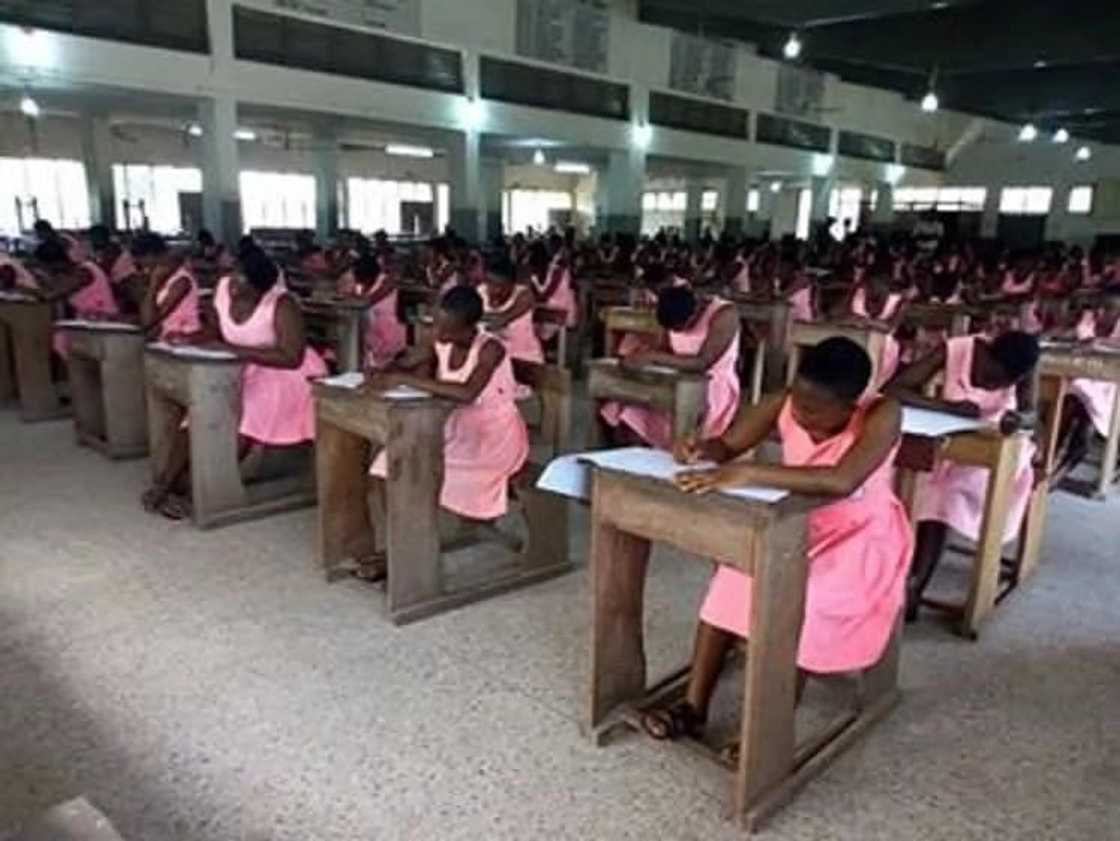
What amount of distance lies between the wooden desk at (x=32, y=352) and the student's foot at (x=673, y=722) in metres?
5.84

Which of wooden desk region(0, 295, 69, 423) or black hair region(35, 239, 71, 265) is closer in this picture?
wooden desk region(0, 295, 69, 423)

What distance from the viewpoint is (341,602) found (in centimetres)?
369

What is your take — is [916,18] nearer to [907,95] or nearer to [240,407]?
[907,95]

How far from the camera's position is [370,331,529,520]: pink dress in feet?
12.5

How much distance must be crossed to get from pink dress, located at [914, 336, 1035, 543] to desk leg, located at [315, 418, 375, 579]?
7.32ft

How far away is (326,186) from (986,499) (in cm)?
1466

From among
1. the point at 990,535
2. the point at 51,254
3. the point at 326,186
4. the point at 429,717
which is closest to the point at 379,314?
the point at 51,254

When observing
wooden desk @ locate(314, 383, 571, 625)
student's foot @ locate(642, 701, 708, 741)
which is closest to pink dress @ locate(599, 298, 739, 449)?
wooden desk @ locate(314, 383, 571, 625)

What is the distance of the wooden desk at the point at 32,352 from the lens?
6723mm

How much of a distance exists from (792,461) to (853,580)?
1.15ft

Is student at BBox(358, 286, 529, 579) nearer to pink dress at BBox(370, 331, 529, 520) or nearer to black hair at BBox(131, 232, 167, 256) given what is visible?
pink dress at BBox(370, 331, 529, 520)

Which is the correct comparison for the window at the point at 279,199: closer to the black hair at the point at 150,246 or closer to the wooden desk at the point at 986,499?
the black hair at the point at 150,246

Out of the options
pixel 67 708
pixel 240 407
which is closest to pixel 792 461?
pixel 67 708

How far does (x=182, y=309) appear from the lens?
19.2 feet
